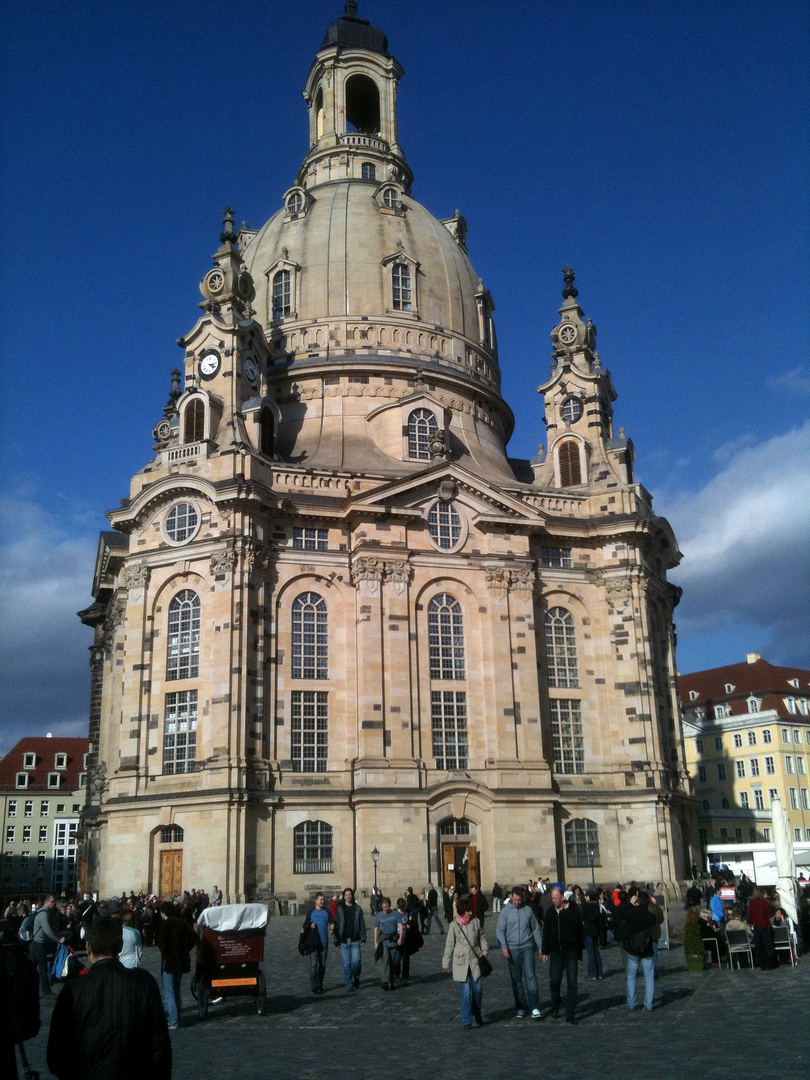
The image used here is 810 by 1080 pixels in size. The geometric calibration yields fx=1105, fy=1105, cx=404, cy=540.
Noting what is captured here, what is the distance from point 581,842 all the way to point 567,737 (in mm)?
4763

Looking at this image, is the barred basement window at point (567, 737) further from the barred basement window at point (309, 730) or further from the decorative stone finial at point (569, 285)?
the decorative stone finial at point (569, 285)

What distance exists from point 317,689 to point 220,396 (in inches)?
585

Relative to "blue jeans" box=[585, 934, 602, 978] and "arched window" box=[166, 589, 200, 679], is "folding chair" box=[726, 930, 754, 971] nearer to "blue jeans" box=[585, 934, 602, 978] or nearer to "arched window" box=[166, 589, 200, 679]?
"blue jeans" box=[585, 934, 602, 978]

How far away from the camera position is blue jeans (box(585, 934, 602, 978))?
74.3 ft

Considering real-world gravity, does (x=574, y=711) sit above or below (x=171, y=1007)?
above

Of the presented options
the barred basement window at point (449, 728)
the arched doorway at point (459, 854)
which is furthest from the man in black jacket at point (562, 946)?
the barred basement window at point (449, 728)

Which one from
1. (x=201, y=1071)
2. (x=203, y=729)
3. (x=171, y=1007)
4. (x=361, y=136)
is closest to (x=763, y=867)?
(x=203, y=729)

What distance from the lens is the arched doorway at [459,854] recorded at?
45.8 m

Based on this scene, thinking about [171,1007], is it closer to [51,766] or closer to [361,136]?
[361,136]

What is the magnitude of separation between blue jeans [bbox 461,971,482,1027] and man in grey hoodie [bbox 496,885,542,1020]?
0.68 m

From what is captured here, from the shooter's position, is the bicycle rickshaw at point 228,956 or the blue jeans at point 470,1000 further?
the bicycle rickshaw at point 228,956

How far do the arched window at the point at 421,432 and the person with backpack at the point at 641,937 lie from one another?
125 ft

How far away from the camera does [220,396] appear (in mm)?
52312

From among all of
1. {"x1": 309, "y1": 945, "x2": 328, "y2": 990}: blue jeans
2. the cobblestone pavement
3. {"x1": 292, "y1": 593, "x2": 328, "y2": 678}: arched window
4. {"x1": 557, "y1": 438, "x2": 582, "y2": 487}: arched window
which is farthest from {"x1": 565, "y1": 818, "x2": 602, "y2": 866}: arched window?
{"x1": 309, "y1": 945, "x2": 328, "y2": 990}: blue jeans
